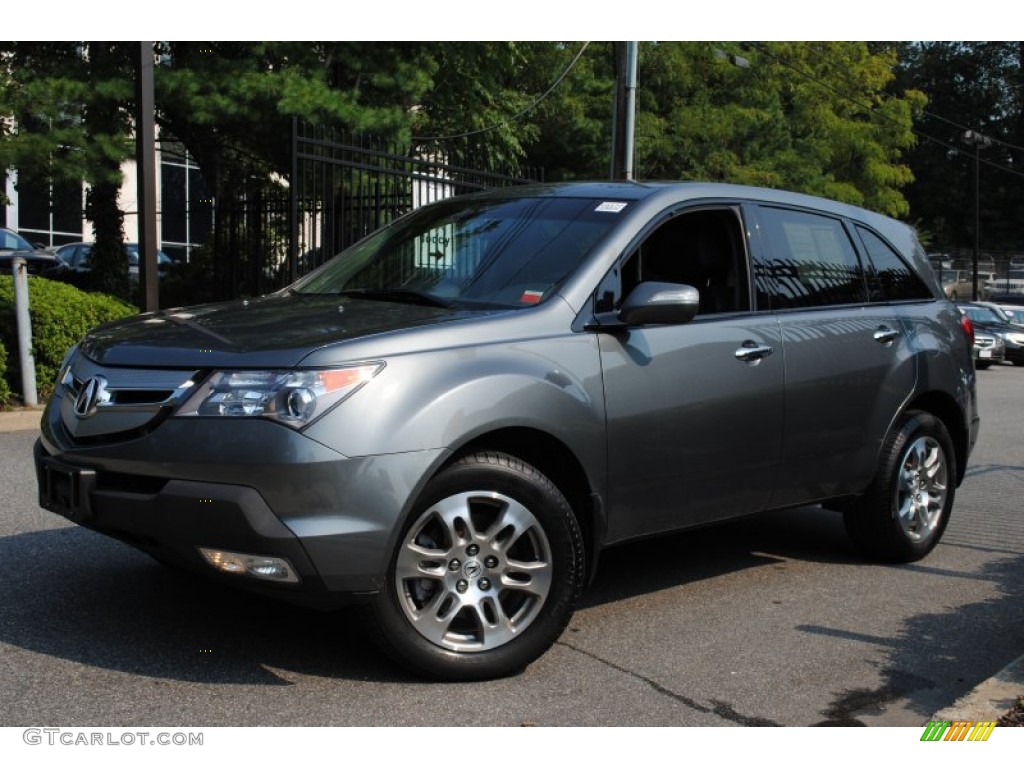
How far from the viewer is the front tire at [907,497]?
598 centimetres

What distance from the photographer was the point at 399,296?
191 inches

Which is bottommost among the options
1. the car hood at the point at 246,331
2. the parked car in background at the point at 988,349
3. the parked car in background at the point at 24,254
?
the parked car in background at the point at 988,349

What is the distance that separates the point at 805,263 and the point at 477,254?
1709mm

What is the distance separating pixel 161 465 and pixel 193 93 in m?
11.5

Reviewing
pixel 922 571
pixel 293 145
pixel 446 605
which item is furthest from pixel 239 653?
pixel 293 145

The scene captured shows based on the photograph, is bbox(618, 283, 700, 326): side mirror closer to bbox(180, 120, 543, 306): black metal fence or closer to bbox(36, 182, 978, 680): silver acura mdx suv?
bbox(36, 182, 978, 680): silver acura mdx suv

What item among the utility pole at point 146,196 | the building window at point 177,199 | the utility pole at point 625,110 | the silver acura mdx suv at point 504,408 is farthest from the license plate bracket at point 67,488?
the building window at point 177,199

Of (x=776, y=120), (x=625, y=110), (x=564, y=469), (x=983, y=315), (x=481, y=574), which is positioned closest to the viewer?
(x=481, y=574)

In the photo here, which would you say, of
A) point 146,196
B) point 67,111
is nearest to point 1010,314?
point 67,111

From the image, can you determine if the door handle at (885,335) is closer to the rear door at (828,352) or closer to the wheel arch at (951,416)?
the rear door at (828,352)

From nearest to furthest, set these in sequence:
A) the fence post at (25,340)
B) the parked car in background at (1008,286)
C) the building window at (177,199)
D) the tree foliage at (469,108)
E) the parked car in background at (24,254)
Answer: the fence post at (25,340) < the tree foliage at (469,108) < the parked car in background at (24,254) < the building window at (177,199) < the parked car in background at (1008,286)

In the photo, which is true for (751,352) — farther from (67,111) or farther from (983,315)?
(983,315)
